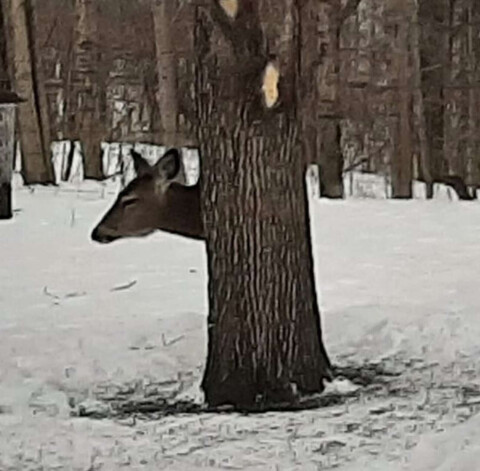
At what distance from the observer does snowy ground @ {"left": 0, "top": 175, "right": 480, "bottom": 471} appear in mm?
5715

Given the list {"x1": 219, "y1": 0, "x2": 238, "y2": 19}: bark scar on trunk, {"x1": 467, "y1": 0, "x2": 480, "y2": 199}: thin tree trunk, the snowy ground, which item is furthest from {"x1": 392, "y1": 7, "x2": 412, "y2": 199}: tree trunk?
{"x1": 219, "y1": 0, "x2": 238, "y2": 19}: bark scar on trunk

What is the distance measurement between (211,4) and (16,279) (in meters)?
4.86

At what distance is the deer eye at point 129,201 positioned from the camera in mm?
9188

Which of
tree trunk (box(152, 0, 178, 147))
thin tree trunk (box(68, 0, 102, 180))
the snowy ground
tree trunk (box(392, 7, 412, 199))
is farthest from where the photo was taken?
thin tree trunk (box(68, 0, 102, 180))

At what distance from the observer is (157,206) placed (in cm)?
910

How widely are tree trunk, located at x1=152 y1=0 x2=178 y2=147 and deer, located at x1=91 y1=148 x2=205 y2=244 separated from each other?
9476mm

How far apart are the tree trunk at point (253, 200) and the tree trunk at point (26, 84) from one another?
32.3 ft

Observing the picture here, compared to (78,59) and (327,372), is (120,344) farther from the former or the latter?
(78,59)

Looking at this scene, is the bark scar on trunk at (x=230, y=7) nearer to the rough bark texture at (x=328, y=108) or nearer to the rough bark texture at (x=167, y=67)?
the rough bark texture at (x=328, y=108)

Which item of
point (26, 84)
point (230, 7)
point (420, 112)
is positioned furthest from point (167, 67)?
point (230, 7)

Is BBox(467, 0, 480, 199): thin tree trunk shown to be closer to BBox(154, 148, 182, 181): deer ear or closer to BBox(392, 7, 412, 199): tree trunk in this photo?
BBox(392, 7, 412, 199): tree trunk

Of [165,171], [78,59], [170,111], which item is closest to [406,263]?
[165,171]

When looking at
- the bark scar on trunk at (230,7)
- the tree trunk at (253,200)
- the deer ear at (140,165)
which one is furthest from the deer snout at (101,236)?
the bark scar on trunk at (230,7)

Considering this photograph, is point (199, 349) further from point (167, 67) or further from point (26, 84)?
point (167, 67)
